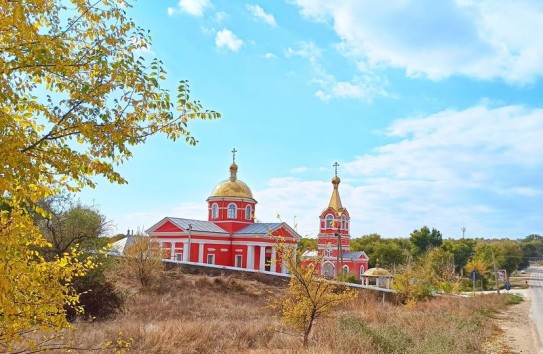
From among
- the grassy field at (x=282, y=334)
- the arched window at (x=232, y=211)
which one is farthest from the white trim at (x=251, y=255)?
the grassy field at (x=282, y=334)

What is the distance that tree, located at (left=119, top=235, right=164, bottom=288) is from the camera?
23.2 meters

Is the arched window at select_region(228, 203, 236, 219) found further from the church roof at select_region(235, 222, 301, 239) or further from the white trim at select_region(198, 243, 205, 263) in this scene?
the white trim at select_region(198, 243, 205, 263)

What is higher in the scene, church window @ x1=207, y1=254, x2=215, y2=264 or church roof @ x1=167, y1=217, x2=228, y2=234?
church roof @ x1=167, y1=217, x2=228, y2=234

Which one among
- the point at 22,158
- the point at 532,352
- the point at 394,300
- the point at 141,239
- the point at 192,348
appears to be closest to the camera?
the point at 22,158

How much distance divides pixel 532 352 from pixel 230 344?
774 cm

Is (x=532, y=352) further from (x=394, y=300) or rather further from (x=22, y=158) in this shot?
(x=394, y=300)

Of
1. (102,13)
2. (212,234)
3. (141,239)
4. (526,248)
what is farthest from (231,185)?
(526,248)

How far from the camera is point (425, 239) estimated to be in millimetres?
77000

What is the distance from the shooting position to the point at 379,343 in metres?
9.68

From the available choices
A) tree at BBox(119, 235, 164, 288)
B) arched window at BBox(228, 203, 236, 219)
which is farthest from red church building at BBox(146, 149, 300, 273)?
tree at BBox(119, 235, 164, 288)

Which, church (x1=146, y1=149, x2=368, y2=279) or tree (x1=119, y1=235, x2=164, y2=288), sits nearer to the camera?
tree (x1=119, y1=235, x2=164, y2=288)

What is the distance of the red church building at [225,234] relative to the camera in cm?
3778

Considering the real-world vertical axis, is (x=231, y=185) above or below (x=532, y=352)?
above

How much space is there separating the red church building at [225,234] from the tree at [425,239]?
1739 inches
